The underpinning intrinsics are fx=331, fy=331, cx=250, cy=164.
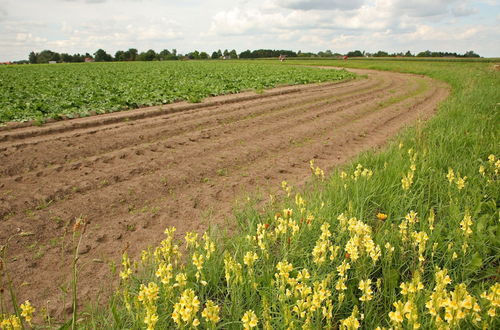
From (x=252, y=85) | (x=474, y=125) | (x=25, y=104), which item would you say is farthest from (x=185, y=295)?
(x=252, y=85)

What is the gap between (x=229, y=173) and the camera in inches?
263

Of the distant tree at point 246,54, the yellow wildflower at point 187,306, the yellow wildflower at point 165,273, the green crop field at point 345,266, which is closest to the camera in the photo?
the yellow wildflower at point 187,306

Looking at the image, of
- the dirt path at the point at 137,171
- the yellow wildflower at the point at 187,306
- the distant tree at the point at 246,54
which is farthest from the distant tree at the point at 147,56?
the yellow wildflower at the point at 187,306

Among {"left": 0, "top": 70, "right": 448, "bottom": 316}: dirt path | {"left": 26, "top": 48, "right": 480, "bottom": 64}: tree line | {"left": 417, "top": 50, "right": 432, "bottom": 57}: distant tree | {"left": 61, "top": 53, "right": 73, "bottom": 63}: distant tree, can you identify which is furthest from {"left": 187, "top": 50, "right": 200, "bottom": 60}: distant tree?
{"left": 0, "top": 70, "right": 448, "bottom": 316}: dirt path

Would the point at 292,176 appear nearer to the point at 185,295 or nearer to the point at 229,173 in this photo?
the point at 229,173

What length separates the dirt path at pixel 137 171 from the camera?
13.7ft

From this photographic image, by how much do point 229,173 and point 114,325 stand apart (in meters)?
4.34

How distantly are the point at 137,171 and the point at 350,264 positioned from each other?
4752 millimetres

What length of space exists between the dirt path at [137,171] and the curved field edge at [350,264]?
62 cm

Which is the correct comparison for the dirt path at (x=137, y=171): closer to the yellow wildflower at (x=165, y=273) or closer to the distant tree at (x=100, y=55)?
the yellow wildflower at (x=165, y=273)

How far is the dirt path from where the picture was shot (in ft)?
13.7

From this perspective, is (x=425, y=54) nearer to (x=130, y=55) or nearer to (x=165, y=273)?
(x=130, y=55)

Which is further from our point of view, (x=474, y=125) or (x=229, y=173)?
(x=474, y=125)

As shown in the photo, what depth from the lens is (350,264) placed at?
3.08m
